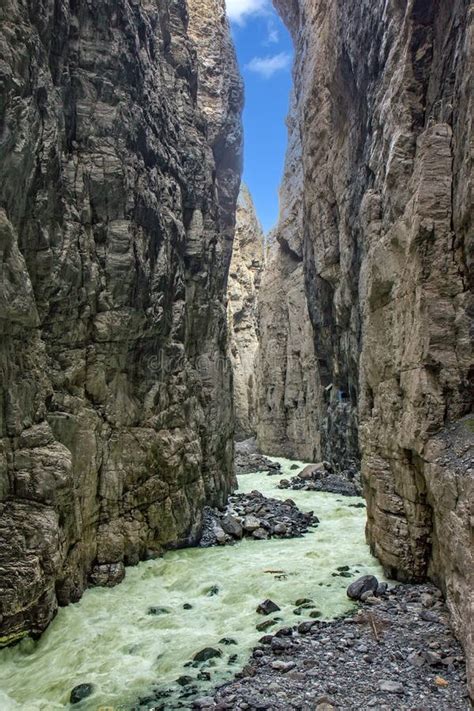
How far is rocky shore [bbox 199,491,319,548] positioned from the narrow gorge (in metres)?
0.12

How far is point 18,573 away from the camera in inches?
403

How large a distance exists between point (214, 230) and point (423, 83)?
1291 cm

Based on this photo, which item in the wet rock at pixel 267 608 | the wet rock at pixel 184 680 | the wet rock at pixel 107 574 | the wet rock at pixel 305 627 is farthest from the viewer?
the wet rock at pixel 107 574

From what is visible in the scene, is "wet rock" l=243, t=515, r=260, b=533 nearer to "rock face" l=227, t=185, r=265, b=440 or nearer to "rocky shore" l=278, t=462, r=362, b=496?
"rocky shore" l=278, t=462, r=362, b=496

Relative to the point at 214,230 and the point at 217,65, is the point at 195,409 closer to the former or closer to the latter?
the point at 214,230

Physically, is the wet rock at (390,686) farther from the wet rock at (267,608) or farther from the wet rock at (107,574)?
the wet rock at (107,574)

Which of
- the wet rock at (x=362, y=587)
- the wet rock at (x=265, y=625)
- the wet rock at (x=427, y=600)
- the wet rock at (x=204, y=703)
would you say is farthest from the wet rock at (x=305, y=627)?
the wet rock at (x=204, y=703)

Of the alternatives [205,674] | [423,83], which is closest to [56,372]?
[205,674]

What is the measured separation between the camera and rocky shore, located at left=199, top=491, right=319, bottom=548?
62.9 feet

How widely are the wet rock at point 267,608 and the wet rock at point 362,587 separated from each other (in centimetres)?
181

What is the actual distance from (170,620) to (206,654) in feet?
7.74

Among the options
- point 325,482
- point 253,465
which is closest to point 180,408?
point 325,482

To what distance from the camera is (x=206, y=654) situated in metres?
9.88

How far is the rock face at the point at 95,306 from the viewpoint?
424 inches
